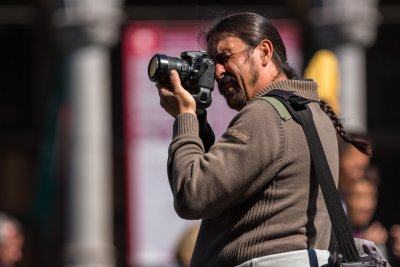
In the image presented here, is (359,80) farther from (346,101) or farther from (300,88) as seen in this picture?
(300,88)

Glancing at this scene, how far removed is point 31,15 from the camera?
17266 mm

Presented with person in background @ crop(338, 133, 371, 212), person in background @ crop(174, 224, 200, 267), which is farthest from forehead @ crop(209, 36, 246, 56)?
person in background @ crop(174, 224, 200, 267)

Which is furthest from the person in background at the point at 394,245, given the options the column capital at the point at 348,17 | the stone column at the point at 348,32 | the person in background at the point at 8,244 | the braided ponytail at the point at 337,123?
the column capital at the point at 348,17

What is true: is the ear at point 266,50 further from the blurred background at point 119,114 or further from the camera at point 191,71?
the blurred background at point 119,114

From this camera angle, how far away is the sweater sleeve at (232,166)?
352 cm

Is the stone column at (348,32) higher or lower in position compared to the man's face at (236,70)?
lower

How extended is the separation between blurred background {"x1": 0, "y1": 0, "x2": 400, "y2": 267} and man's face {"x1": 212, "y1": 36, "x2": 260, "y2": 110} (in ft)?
29.3

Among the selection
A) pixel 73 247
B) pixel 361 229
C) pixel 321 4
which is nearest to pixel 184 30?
pixel 321 4

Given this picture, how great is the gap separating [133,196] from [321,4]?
2707 millimetres

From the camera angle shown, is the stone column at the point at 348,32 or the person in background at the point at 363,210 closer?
the person in background at the point at 363,210

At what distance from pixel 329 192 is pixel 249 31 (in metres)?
0.50

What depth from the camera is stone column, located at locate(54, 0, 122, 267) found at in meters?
14.3

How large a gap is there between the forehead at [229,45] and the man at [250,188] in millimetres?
145

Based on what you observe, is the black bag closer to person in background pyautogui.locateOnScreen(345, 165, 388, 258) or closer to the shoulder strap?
the shoulder strap
